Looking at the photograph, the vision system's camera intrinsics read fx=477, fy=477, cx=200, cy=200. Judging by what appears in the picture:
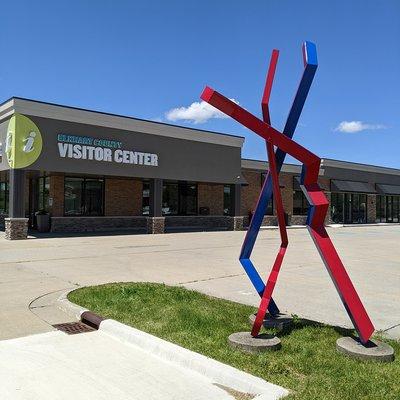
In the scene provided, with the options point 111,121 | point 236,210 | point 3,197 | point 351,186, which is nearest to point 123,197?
point 111,121

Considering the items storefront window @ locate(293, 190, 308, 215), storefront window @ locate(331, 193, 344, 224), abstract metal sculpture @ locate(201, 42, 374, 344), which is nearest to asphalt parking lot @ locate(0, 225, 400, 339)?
abstract metal sculpture @ locate(201, 42, 374, 344)

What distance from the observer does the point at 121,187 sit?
1075 inches

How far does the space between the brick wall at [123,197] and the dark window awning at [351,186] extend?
18.7 meters

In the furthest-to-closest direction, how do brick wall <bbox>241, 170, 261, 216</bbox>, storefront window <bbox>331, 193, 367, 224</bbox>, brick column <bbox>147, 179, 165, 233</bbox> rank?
storefront window <bbox>331, 193, 367, 224</bbox>
brick wall <bbox>241, 170, 261, 216</bbox>
brick column <bbox>147, 179, 165, 233</bbox>

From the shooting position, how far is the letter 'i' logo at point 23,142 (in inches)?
781

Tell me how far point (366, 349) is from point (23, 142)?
701 inches

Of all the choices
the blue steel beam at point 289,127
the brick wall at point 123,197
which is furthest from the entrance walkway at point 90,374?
the brick wall at point 123,197

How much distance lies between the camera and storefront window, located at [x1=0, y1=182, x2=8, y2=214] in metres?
28.3

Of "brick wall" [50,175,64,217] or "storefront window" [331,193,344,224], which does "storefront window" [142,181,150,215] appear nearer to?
"brick wall" [50,175,64,217]

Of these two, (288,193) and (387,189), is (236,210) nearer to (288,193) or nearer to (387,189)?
(288,193)

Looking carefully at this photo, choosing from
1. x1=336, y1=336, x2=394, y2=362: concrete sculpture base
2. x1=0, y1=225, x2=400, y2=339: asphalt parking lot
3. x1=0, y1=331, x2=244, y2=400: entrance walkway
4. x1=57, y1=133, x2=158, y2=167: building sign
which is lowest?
x1=0, y1=331, x2=244, y2=400: entrance walkway

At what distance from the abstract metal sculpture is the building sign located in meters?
16.5

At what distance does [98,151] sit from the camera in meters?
22.4

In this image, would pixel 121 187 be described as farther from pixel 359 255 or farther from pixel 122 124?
pixel 359 255
